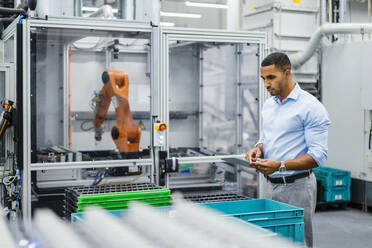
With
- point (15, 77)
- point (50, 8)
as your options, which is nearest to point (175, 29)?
point (50, 8)

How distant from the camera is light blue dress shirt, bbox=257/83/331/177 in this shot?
2352mm

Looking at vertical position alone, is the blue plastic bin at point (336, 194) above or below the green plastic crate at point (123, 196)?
below

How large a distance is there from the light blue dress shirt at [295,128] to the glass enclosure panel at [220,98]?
242cm

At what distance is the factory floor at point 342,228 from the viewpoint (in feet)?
15.0

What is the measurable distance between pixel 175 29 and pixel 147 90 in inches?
26.4

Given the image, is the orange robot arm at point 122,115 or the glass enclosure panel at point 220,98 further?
the glass enclosure panel at point 220,98

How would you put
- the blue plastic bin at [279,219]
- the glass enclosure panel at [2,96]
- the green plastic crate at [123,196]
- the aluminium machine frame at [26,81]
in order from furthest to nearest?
the glass enclosure panel at [2,96] < the aluminium machine frame at [26,81] < the green plastic crate at [123,196] < the blue plastic bin at [279,219]

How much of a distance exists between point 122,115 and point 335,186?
316 cm

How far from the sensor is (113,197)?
2012 millimetres

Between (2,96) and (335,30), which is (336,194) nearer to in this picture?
(335,30)

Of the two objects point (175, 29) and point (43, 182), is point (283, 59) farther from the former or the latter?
point (43, 182)

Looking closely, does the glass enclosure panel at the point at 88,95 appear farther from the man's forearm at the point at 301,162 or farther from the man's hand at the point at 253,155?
the man's forearm at the point at 301,162

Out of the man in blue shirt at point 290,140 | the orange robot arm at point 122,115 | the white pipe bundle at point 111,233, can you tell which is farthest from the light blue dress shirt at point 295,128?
the orange robot arm at point 122,115

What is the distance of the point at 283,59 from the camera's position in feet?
7.90
